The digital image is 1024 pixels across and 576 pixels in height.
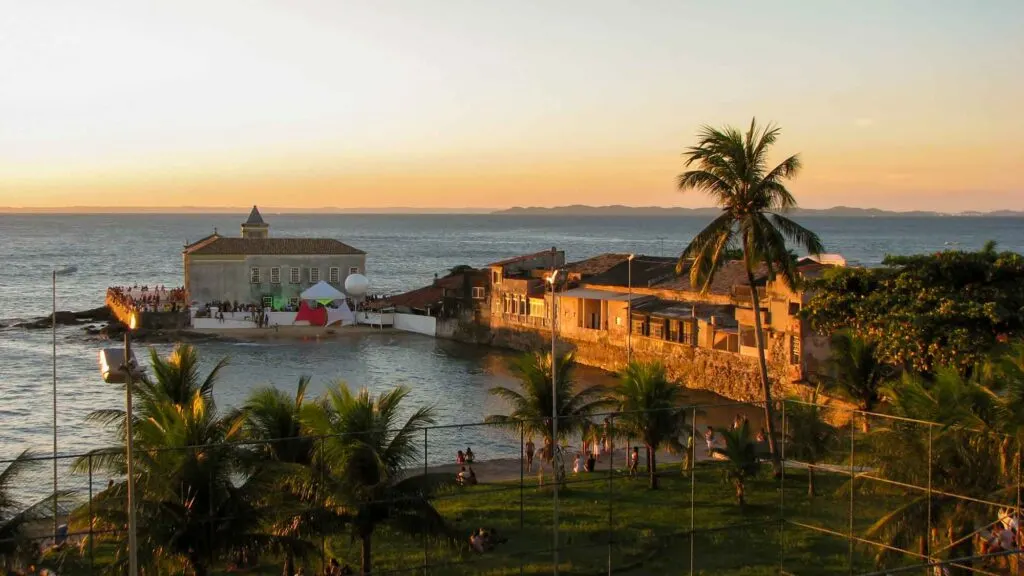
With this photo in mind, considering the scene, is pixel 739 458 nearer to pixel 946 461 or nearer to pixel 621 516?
pixel 621 516

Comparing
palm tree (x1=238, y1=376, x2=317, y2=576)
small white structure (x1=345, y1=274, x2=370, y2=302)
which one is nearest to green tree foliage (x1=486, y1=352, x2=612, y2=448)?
palm tree (x1=238, y1=376, x2=317, y2=576)

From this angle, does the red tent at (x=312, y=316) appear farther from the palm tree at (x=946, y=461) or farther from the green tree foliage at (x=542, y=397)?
the palm tree at (x=946, y=461)

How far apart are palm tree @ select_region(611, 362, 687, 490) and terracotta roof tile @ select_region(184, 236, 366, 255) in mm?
43951

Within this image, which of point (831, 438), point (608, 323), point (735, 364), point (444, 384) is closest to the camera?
point (831, 438)

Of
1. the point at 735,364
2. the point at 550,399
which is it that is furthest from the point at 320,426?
the point at 735,364

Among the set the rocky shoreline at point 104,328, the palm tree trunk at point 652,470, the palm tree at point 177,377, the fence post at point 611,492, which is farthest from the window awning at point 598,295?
the palm tree at point 177,377

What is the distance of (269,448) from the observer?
18641 mm

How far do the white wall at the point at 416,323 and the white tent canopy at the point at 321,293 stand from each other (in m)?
4.16

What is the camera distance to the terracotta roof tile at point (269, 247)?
69.6 metres

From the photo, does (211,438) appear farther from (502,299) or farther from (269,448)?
(502,299)

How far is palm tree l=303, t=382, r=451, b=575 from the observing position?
17953mm

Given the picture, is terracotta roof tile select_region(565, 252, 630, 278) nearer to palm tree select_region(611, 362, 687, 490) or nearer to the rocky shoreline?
the rocky shoreline

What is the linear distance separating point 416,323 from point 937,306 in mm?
40017

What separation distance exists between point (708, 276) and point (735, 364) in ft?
57.9
